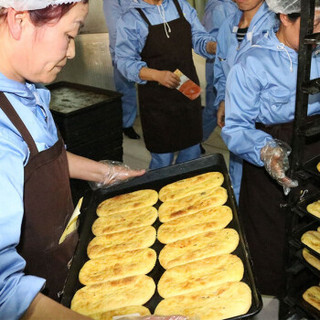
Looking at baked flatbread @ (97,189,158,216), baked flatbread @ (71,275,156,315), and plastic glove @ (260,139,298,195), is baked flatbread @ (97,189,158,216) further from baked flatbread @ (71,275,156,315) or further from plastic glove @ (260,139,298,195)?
plastic glove @ (260,139,298,195)

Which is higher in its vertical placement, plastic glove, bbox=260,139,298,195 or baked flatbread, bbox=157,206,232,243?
plastic glove, bbox=260,139,298,195

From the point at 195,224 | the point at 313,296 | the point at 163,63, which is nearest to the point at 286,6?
the point at 195,224

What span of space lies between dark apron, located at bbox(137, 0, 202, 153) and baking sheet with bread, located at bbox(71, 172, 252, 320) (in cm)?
165

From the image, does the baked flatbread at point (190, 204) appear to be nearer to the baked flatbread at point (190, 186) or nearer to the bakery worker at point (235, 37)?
the baked flatbread at point (190, 186)

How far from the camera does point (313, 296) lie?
2.18 meters

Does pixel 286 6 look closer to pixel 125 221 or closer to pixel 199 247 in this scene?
pixel 199 247

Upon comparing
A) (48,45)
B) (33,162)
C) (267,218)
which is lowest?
(267,218)

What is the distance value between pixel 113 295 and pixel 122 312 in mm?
109

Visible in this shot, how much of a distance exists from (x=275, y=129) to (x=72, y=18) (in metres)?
1.34

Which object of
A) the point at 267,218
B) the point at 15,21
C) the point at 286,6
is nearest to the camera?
the point at 15,21

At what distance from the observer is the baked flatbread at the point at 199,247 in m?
1.80

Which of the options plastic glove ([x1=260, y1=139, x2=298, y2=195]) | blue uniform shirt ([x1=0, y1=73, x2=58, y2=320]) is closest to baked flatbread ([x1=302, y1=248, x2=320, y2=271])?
plastic glove ([x1=260, y1=139, x2=298, y2=195])

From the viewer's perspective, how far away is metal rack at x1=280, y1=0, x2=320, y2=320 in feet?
5.13

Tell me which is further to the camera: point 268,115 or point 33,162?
point 268,115
